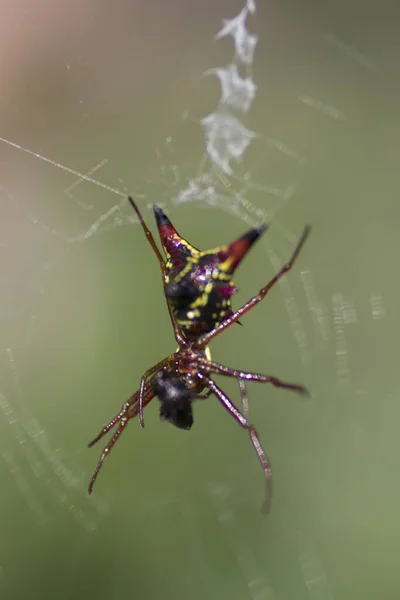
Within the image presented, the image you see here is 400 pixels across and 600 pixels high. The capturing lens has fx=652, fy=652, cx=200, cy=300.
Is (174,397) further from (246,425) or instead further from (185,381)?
(246,425)

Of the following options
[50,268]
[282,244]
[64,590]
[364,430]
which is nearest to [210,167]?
[282,244]

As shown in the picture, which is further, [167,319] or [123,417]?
[167,319]

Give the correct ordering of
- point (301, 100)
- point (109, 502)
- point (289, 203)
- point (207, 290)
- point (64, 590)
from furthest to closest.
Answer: point (301, 100) → point (289, 203) → point (109, 502) → point (64, 590) → point (207, 290)

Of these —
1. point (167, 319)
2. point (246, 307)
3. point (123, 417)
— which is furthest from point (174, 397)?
point (167, 319)

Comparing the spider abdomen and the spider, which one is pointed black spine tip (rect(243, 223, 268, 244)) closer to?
the spider

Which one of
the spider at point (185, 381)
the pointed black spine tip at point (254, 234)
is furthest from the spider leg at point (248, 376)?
the pointed black spine tip at point (254, 234)

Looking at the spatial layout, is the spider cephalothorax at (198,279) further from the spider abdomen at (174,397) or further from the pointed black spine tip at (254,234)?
the spider abdomen at (174,397)

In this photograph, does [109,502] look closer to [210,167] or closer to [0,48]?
[210,167]
